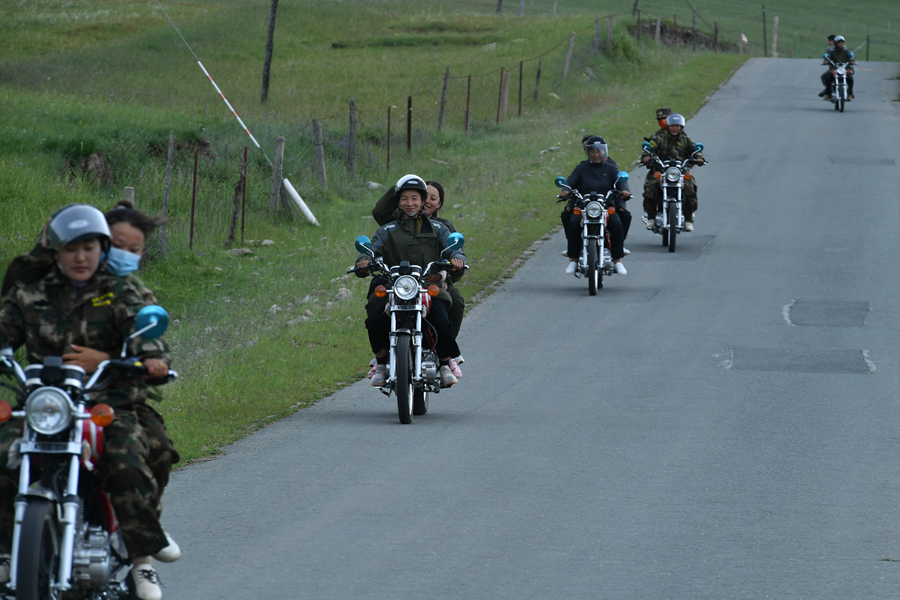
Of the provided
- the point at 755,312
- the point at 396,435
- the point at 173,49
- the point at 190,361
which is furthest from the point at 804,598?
the point at 173,49

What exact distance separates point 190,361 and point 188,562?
706cm

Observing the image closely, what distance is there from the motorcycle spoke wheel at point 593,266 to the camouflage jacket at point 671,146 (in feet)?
11.9

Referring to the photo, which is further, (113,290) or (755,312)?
(755,312)

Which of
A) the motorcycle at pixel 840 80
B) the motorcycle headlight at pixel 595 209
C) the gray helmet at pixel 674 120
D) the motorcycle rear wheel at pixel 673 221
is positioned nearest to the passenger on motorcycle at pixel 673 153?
the gray helmet at pixel 674 120

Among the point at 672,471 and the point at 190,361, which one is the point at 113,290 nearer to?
the point at 672,471

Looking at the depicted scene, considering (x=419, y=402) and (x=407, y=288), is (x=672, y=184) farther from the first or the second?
(x=407, y=288)

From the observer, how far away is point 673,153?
2041 cm

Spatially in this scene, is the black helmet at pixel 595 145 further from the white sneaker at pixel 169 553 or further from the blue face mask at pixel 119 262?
the white sneaker at pixel 169 553

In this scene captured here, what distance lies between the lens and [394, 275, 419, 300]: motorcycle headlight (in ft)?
33.7

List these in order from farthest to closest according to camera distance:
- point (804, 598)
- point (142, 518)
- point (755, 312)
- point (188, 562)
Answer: point (755, 312), point (188, 562), point (804, 598), point (142, 518)

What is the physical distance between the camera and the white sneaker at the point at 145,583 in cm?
525

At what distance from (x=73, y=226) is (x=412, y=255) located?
5.78 m

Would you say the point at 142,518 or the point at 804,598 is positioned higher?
the point at 142,518

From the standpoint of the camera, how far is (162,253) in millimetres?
19703
